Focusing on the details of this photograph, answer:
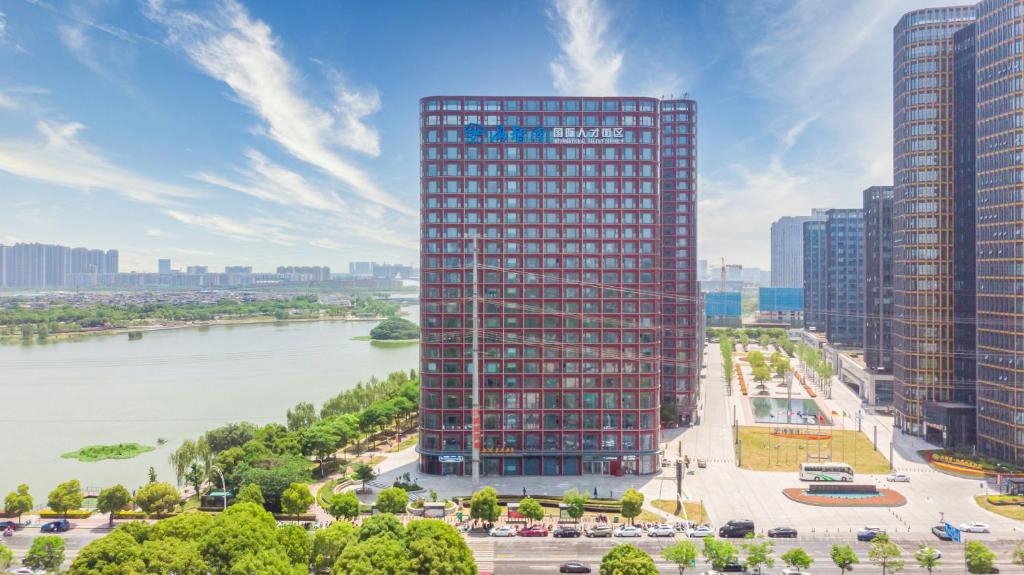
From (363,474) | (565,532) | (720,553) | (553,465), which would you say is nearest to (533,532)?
(565,532)

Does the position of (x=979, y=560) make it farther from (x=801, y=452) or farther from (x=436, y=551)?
(x=801, y=452)

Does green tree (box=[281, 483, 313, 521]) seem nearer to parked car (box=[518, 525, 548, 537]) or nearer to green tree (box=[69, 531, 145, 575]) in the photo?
parked car (box=[518, 525, 548, 537])

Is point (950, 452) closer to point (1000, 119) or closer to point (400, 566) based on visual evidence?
point (1000, 119)

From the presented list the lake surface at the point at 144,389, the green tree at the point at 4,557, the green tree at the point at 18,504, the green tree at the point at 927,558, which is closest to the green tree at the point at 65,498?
the green tree at the point at 18,504

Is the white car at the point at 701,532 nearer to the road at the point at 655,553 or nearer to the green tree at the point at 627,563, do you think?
the road at the point at 655,553

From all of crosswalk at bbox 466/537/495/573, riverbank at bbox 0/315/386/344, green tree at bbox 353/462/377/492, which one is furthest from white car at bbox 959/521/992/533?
riverbank at bbox 0/315/386/344

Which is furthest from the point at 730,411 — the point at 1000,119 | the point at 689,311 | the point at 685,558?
the point at 685,558
